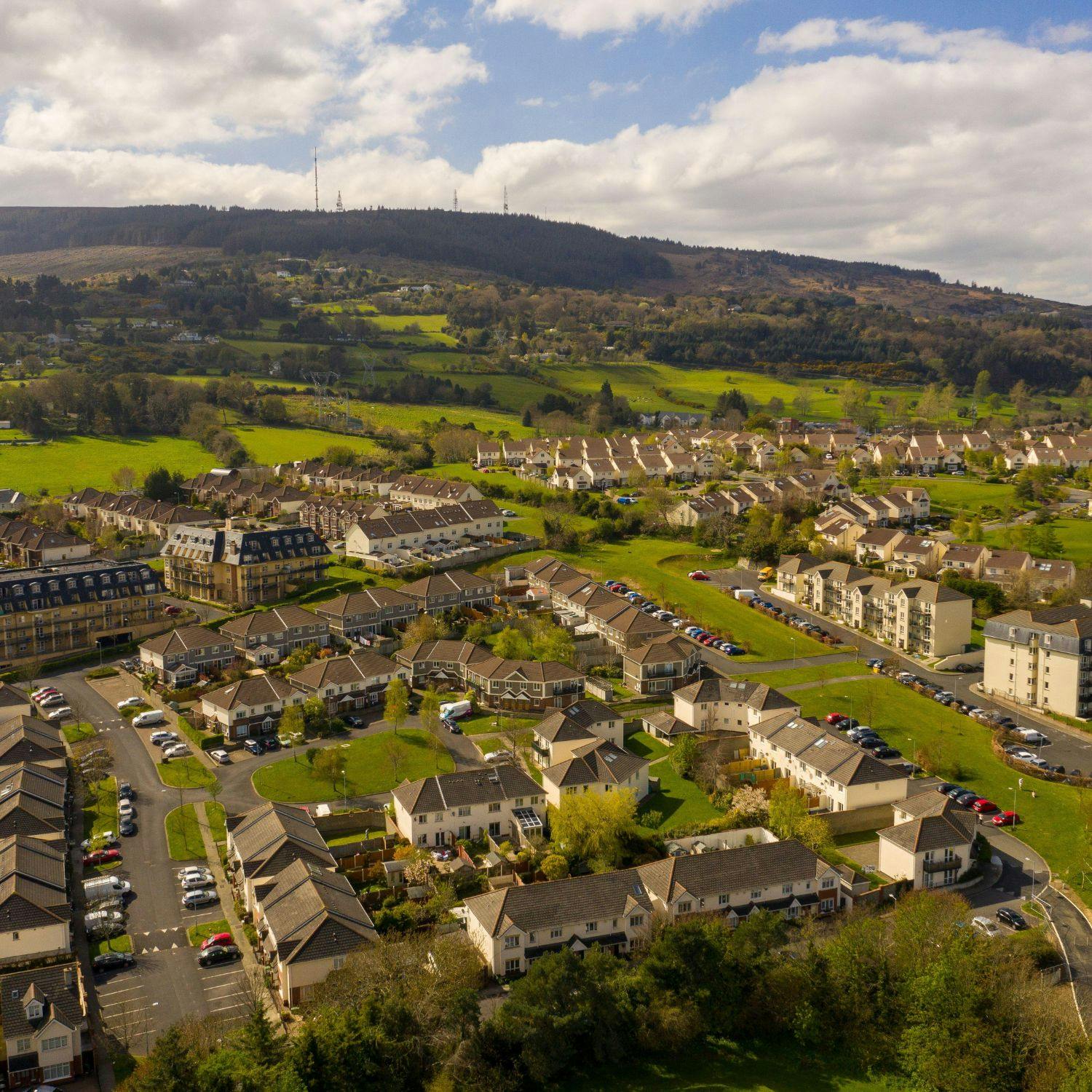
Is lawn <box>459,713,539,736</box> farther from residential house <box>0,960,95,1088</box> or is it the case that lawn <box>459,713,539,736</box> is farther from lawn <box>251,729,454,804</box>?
residential house <box>0,960,95,1088</box>

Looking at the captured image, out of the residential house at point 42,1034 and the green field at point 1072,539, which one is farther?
the green field at point 1072,539

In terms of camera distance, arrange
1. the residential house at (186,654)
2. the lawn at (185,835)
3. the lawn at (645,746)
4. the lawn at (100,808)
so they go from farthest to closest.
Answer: the residential house at (186,654) → the lawn at (645,746) → the lawn at (100,808) → the lawn at (185,835)

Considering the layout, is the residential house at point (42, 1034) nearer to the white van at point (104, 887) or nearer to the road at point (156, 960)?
the road at point (156, 960)

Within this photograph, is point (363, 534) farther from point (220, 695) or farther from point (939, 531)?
point (939, 531)

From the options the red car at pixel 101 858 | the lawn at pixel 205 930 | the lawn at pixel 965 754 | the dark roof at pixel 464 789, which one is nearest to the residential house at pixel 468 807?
the dark roof at pixel 464 789

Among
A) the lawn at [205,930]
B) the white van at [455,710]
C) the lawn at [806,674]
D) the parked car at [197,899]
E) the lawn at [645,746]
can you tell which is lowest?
the lawn at [645,746]

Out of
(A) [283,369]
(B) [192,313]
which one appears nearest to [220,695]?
(A) [283,369]
